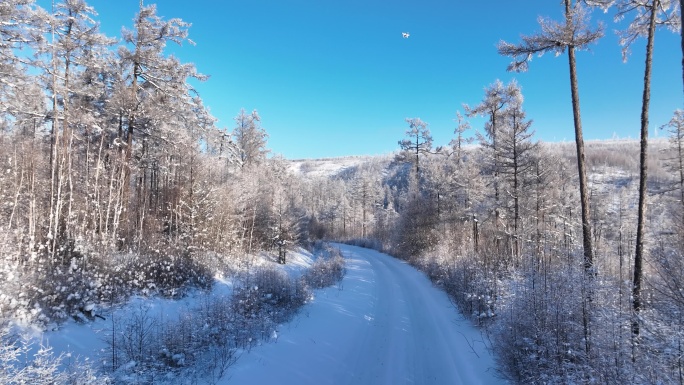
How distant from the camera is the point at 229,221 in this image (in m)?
18.2

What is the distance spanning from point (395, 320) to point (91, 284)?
7983mm

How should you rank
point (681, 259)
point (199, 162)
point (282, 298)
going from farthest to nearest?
point (199, 162), point (282, 298), point (681, 259)

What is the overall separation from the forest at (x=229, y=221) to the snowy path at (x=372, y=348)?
29.8 inches

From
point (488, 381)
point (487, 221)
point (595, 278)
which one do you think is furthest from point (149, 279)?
point (487, 221)

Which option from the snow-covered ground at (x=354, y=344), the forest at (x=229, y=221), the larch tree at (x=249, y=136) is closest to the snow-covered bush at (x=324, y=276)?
the snow-covered ground at (x=354, y=344)

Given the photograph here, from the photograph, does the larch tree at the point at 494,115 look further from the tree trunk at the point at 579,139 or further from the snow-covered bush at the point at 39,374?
the snow-covered bush at the point at 39,374

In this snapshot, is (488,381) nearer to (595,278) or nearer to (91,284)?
(595,278)

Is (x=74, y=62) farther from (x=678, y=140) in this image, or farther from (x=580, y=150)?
(x=678, y=140)

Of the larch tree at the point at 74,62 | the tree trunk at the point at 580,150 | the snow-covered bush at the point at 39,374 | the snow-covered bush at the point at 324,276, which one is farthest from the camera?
the snow-covered bush at the point at 324,276

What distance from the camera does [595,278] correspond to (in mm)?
6199

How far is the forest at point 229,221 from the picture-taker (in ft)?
18.7

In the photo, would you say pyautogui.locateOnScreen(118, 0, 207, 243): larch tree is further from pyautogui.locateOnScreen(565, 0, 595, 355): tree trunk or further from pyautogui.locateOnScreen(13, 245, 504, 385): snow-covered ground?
pyautogui.locateOnScreen(565, 0, 595, 355): tree trunk

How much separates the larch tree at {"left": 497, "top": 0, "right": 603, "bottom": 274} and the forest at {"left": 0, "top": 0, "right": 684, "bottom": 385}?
42 millimetres

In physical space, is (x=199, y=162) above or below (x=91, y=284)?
above
